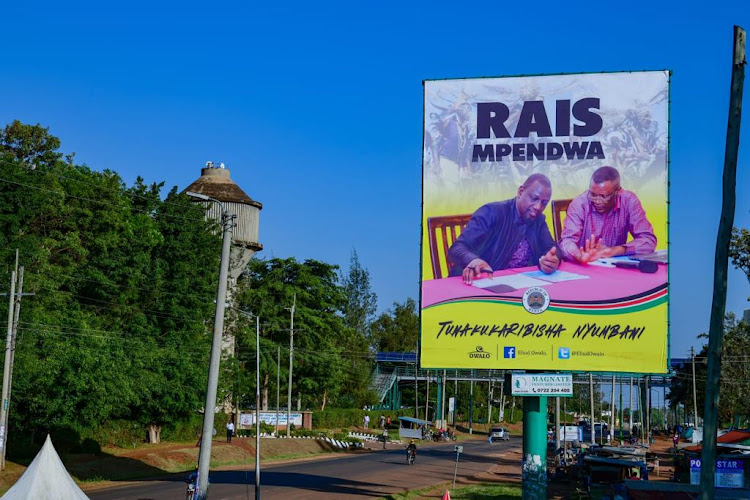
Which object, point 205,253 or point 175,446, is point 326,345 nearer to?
point 205,253

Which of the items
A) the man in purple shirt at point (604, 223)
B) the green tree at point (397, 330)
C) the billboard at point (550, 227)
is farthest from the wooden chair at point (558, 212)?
the green tree at point (397, 330)

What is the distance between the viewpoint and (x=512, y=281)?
3462 centimetres

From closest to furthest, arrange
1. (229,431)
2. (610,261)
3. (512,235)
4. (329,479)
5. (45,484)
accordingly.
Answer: (45,484), (610,261), (512,235), (329,479), (229,431)

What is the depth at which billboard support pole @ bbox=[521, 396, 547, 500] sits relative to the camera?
34.5 meters

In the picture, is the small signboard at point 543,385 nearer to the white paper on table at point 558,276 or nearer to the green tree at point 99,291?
the white paper on table at point 558,276

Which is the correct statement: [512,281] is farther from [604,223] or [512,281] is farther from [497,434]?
[497,434]

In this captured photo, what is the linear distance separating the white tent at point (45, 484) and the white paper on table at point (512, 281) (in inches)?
680

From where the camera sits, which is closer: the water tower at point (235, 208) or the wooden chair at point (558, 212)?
the wooden chair at point (558, 212)

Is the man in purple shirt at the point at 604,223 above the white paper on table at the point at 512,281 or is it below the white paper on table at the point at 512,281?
above

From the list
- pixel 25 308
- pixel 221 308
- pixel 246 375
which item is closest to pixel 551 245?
pixel 221 308

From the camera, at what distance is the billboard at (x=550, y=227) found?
111 ft

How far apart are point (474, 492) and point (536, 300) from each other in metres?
10.2

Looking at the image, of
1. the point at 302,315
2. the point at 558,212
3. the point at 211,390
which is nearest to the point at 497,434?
the point at 302,315

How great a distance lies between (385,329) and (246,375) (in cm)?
6759
